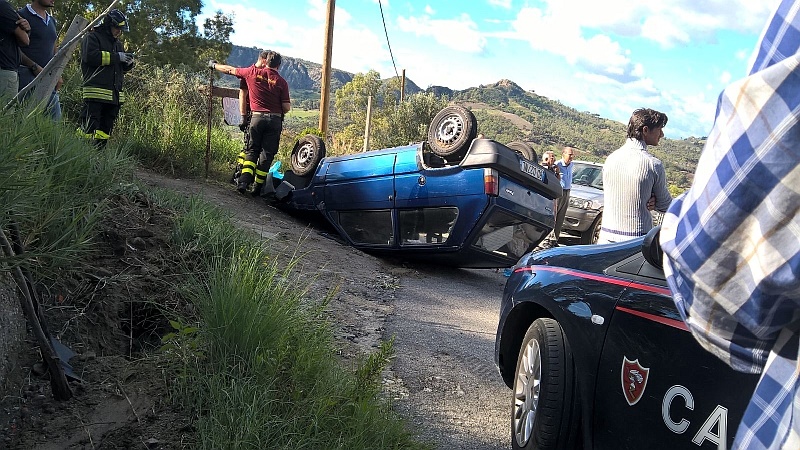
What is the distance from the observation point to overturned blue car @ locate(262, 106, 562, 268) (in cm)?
722

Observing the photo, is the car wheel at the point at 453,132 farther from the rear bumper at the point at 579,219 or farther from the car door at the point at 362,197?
the rear bumper at the point at 579,219

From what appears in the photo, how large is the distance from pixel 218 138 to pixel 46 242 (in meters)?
8.40

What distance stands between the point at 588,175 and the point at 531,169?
8.19 metres

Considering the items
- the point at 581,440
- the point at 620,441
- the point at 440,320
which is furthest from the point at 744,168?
the point at 440,320

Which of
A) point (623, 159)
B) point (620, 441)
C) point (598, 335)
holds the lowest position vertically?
point (620, 441)

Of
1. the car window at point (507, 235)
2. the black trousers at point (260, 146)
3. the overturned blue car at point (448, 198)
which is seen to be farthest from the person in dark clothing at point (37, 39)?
the car window at point (507, 235)

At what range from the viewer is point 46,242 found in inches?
128

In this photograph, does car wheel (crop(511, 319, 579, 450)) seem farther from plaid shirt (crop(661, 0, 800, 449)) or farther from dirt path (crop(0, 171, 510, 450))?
plaid shirt (crop(661, 0, 800, 449))

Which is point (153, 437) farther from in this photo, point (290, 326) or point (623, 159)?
point (623, 159)

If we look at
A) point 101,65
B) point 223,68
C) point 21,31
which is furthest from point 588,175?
point 21,31

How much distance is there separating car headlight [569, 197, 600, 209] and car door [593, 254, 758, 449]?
10.7m

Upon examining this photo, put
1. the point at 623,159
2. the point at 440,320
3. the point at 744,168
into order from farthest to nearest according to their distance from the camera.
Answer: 1. the point at 440,320
2. the point at 623,159
3. the point at 744,168

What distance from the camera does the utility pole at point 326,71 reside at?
15.0 m

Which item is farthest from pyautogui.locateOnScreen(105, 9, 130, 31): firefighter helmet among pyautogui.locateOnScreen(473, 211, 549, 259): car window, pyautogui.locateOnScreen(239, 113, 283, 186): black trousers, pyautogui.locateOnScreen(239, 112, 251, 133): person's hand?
pyautogui.locateOnScreen(473, 211, 549, 259): car window
